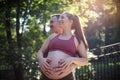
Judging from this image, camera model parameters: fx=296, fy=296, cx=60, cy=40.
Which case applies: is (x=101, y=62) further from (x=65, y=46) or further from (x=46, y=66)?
(x=46, y=66)

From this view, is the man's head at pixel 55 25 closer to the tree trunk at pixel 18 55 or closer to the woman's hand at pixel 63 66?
the woman's hand at pixel 63 66

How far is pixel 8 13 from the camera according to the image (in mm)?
10438

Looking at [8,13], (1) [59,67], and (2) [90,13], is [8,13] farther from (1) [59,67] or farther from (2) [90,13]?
(1) [59,67]

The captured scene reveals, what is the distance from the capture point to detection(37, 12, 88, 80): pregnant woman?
9.25ft

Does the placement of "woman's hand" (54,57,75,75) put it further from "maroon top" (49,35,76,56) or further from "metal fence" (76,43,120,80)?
"metal fence" (76,43,120,80)

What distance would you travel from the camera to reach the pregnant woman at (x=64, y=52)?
2818mm

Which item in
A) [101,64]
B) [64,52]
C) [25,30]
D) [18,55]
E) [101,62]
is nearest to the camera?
[64,52]

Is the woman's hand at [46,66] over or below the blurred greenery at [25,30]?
over

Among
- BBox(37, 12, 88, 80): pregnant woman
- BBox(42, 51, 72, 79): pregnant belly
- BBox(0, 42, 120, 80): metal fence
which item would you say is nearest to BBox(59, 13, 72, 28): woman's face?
BBox(37, 12, 88, 80): pregnant woman

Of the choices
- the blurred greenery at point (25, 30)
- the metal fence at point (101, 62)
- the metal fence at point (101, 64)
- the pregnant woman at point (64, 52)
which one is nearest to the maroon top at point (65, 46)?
the pregnant woman at point (64, 52)

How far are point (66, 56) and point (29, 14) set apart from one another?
743 cm

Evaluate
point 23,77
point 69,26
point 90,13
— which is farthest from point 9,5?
point 69,26

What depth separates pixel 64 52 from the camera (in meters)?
2.95

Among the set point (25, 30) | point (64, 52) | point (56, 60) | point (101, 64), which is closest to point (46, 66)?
point (56, 60)
